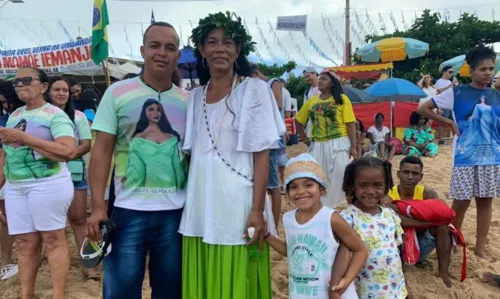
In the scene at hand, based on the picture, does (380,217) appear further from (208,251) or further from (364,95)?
(364,95)

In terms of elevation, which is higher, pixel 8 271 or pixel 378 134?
pixel 378 134

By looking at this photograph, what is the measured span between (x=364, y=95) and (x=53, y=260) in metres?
9.78

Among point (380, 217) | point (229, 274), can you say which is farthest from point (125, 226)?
point (380, 217)

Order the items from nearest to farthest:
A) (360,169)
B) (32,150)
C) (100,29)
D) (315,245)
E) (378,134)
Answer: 1. (315,245)
2. (360,169)
3. (32,150)
4. (100,29)
5. (378,134)

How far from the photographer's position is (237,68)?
Answer: 7.17 feet

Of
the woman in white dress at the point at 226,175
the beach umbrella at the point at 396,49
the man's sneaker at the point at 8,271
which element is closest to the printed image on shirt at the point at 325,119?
the woman in white dress at the point at 226,175

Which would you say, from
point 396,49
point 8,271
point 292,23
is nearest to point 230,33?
point 8,271

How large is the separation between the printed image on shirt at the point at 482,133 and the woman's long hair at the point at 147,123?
2.61 metres

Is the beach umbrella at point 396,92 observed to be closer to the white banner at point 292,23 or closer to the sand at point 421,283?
the sand at point 421,283

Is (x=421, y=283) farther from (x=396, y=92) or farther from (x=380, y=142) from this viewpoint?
(x=396, y=92)

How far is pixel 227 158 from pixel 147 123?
43 cm

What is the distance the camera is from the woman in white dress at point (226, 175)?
78.3 inches

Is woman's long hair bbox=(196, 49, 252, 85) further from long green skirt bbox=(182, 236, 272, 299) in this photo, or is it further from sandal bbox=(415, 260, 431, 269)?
sandal bbox=(415, 260, 431, 269)

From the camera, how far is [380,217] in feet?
7.97
